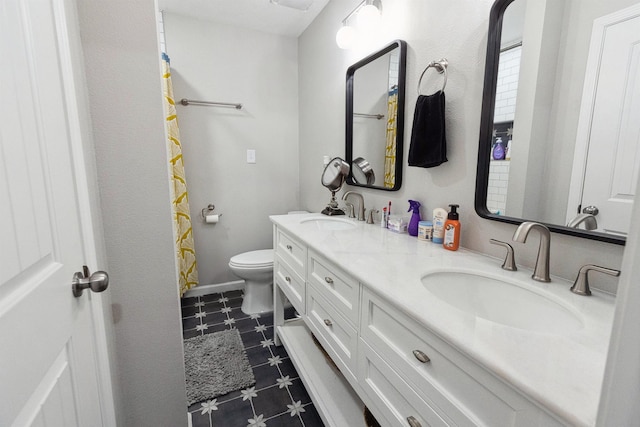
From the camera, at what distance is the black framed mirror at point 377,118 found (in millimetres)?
1571

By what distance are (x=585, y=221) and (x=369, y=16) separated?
A: 1.47 m

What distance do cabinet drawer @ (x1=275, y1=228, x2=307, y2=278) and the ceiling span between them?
1.69 m

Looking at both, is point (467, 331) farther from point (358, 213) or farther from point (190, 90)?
point (190, 90)

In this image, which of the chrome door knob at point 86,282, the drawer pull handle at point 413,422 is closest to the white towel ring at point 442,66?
the drawer pull handle at point 413,422

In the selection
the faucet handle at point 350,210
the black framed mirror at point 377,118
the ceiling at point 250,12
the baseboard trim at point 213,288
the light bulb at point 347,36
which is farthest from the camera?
the baseboard trim at point 213,288

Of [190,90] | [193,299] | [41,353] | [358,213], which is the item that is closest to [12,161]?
[41,353]

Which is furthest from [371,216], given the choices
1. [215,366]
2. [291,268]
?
[215,366]

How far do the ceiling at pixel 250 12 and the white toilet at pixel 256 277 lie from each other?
1907mm

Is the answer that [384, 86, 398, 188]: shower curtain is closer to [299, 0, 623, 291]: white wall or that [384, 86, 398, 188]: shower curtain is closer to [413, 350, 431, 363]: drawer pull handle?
[299, 0, 623, 291]: white wall

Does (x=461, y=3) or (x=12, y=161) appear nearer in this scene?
(x=12, y=161)

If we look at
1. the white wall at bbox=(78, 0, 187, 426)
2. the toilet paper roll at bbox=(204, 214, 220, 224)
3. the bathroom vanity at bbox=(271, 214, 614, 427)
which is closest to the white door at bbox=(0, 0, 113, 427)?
the white wall at bbox=(78, 0, 187, 426)

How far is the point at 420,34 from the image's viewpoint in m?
1.41

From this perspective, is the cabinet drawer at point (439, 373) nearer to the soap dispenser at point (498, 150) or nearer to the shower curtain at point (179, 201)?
the soap dispenser at point (498, 150)

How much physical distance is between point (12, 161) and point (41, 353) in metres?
0.35
